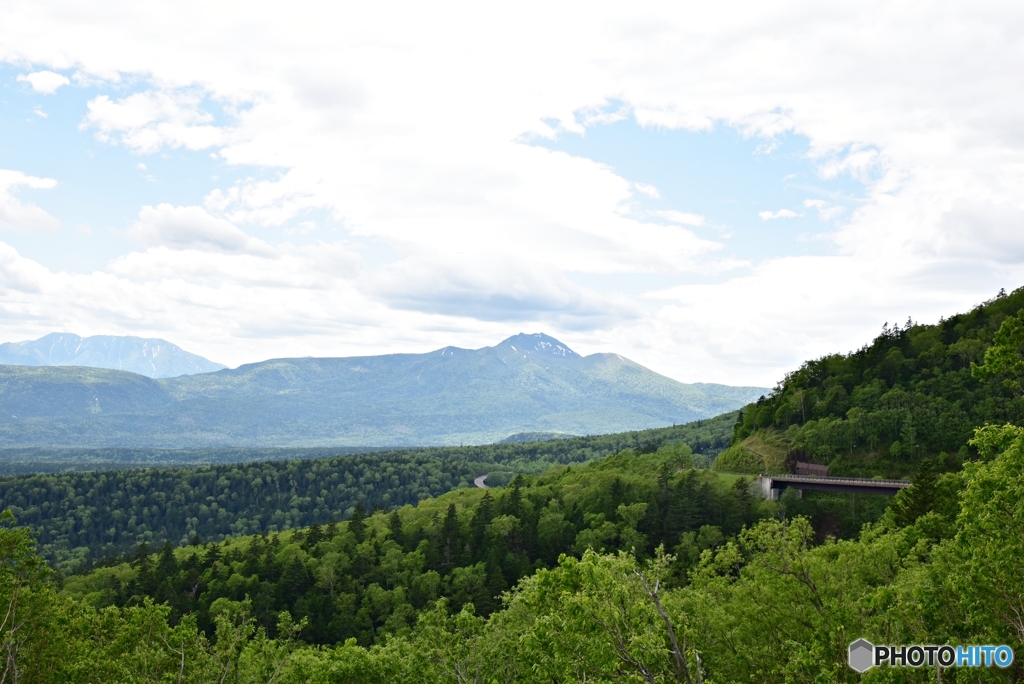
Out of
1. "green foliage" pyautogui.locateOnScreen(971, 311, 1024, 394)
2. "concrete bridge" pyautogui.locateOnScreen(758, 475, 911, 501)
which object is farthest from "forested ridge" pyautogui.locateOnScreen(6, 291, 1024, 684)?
"concrete bridge" pyautogui.locateOnScreen(758, 475, 911, 501)

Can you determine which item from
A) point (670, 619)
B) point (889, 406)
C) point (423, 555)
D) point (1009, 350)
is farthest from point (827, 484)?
point (670, 619)

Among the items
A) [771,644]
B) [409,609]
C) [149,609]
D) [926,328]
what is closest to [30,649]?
[149,609]

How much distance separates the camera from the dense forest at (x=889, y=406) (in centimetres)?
12706

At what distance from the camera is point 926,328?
165 metres

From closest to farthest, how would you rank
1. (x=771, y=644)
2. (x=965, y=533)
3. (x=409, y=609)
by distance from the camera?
(x=965, y=533) < (x=771, y=644) < (x=409, y=609)

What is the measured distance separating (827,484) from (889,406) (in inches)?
1180

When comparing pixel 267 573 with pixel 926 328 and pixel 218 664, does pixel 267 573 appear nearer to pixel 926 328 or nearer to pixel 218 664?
pixel 218 664

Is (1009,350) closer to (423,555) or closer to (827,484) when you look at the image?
(827,484)

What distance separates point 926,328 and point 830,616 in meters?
156

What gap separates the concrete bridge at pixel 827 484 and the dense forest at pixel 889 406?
977 centimetres

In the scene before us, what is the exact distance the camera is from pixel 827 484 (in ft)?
398

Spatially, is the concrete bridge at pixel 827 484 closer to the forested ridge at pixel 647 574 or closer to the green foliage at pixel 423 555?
the forested ridge at pixel 647 574

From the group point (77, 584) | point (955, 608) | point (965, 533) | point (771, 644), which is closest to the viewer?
point (965, 533)

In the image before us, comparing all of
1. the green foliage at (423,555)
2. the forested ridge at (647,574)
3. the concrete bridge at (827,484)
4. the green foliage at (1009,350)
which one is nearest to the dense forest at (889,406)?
the forested ridge at (647,574)
